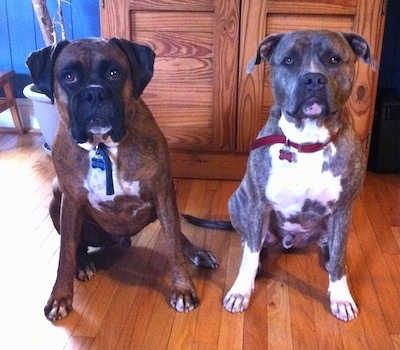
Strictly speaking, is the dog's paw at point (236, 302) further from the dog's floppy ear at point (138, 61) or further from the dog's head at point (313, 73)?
the dog's floppy ear at point (138, 61)

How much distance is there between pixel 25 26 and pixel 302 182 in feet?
7.95

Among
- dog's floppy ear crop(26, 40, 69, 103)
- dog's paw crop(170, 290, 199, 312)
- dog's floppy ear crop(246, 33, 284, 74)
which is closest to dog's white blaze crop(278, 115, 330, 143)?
dog's floppy ear crop(246, 33, 284, 74)

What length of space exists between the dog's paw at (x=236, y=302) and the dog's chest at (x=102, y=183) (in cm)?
49

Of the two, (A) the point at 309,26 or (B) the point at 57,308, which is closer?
(B) the point at 57,308

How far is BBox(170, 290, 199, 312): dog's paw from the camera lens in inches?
78.7

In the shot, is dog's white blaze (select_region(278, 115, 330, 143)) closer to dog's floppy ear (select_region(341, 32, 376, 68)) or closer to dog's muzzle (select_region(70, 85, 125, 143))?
dog's floppy ear (select_region(341, 32, 376, 68))

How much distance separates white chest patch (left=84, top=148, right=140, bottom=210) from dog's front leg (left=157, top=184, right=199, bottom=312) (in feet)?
0.36

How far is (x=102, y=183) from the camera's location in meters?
1.89

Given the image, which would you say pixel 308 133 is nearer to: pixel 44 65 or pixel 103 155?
pixel 103 155

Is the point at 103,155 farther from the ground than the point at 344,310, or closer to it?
farther from the ground

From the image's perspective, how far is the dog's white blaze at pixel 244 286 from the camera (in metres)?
2.00

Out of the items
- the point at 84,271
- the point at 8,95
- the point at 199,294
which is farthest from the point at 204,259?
the point at 8,95

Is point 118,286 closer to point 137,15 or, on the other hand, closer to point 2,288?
point 2,288

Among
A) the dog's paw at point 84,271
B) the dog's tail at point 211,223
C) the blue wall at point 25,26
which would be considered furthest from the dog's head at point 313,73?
the blue wall at point 25,26
